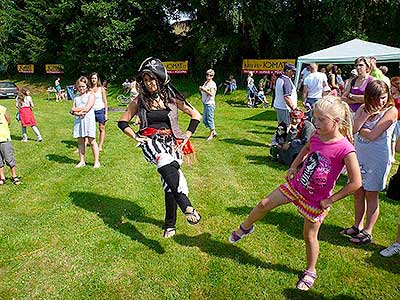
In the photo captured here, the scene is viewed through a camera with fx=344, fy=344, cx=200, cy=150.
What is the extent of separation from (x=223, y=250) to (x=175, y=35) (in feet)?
90.2

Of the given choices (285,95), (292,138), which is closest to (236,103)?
(285,95)

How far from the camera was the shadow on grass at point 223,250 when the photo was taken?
350 centimetres

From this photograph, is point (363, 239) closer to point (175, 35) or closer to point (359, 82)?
point (359, 82)

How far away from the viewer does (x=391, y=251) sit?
11.8 feet

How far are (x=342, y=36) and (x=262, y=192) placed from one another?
57.4 ft

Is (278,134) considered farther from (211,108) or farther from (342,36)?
(342,36)

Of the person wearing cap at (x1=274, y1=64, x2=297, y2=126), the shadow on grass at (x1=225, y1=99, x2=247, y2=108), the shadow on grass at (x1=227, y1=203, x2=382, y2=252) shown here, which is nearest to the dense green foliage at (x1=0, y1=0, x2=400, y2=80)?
the shadow on grass at (x1=225, y1=99, x2=247, y2=108)

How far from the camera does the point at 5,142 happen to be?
231 inches

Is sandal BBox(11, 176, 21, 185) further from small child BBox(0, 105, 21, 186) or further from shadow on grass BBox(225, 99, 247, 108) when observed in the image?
shadow on grass BBox(225, 99, 247, 108)

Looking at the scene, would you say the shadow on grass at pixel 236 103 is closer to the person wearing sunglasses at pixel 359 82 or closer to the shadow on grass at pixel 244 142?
the shadow on grass at pixel 244 142

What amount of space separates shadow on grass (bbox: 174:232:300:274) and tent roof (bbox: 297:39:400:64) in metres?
10.1

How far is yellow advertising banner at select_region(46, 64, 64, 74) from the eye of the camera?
30.9 meters

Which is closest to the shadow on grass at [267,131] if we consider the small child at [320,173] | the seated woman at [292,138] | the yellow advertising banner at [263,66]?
the seated woman at [292,138]

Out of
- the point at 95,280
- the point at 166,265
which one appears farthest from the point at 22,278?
the point at 166,265
